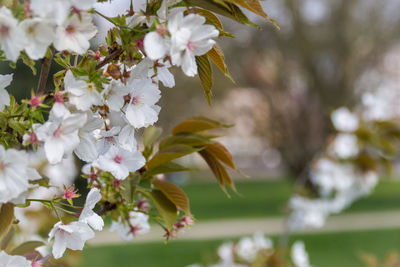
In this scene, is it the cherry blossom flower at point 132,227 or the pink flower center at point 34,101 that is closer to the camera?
the pink flower center at point 34,101

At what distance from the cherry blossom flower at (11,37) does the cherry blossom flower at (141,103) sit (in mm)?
186

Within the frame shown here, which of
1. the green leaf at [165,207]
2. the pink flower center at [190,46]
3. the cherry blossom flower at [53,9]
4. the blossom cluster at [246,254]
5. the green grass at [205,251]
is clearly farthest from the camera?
the green grass at [205,251]

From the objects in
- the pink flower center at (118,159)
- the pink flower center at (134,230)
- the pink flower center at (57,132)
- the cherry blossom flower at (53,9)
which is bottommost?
the pink flower center at (134,230)

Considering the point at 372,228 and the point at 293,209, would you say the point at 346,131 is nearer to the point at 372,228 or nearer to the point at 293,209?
the point at 293,209

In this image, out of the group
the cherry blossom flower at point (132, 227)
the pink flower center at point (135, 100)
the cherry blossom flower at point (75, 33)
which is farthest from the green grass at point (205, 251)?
the cherry blossom flower at point (75, 33)

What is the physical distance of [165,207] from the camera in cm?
104

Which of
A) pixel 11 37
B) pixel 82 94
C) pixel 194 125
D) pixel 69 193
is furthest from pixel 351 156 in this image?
pixel 11 37

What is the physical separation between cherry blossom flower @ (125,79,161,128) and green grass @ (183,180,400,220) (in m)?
8.85

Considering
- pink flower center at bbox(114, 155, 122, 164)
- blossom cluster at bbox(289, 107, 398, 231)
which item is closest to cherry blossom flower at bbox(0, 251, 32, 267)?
pink flower center at bbox(114, 155, 122, 164)

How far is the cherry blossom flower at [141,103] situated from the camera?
0.78 meters

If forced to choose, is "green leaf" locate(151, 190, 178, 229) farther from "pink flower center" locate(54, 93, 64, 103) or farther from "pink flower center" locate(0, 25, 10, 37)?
"pink flower center" locate(0, 25, 10, 37)

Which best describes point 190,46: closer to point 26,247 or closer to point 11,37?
point 11,37

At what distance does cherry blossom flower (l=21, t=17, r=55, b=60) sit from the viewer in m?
0.65

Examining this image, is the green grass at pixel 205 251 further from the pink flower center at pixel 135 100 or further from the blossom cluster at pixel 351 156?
the pink flower center at pixel 135 100
